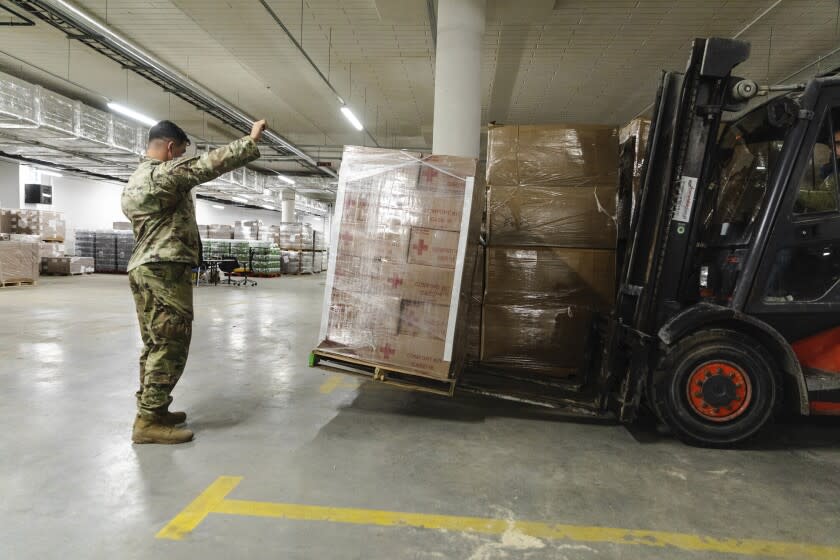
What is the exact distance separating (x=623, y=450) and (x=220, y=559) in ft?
8.16

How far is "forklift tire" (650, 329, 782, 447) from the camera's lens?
310 cm

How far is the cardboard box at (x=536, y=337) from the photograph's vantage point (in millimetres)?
4449

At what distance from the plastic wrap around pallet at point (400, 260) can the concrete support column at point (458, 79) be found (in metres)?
3.04

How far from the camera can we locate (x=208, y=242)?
1950 cm

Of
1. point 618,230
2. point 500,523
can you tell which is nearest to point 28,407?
point 500,523

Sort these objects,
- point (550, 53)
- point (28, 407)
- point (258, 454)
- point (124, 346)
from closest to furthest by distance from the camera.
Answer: point (258, 454) → point (28, 407) → point (124, 346) → point (550, 53)

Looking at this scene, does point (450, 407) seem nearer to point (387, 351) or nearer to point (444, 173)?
point (387, 351)

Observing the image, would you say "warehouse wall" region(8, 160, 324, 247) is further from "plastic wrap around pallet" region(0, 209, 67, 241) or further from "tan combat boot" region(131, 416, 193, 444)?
"tan combat boot" region(131, 416, 193, 444)

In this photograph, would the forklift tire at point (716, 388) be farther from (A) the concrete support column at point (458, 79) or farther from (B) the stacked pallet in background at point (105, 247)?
(B) the stacked pallet in background at point (105, 247)

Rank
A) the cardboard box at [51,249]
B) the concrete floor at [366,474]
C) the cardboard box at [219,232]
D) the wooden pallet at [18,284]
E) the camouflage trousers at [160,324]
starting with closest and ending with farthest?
the concrete floor at [366,474] < the camouflage trousers at [160,324] < the wooden pallet at [18,284] < the cardboard box at [51,249] < the cardboard box at [219,232]

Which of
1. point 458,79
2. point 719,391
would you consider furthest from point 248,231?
point 719,391

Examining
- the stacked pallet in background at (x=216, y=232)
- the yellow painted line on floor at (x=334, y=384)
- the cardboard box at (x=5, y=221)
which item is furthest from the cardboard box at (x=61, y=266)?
the yellow painted line on floor at (x=334, y=384)

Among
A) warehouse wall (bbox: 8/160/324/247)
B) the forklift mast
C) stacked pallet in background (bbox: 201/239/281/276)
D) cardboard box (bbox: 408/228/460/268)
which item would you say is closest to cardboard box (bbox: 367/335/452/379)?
cardboard box (bbox: 408/228/460/268)

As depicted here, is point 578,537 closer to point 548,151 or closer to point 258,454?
point 258,454
